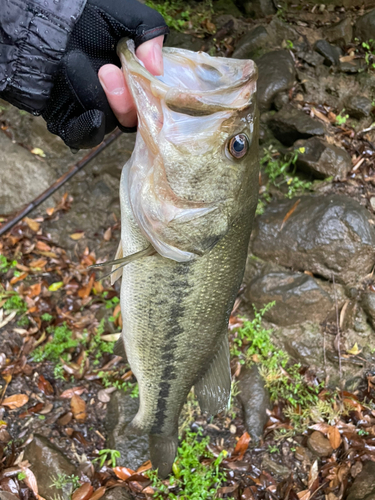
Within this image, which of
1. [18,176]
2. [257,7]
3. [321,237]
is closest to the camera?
[321,237]

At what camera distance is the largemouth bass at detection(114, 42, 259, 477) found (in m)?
1.53

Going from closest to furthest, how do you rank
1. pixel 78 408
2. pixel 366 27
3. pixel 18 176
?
pixel 78 408
pixel 18 176
pixel 366 27

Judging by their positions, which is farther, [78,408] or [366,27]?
[366,27]

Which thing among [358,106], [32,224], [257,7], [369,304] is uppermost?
[257,7]

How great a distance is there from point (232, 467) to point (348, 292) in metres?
1.99

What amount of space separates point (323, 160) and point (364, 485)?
301 centimetres

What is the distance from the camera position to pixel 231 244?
6.29ft

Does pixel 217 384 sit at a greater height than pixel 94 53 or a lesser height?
lesser

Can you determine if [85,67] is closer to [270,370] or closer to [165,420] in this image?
[165,420]

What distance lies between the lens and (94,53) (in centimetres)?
176

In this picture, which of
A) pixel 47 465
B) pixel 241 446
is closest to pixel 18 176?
pixel 47 465

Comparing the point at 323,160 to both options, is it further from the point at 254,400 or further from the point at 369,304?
the point at 254,400

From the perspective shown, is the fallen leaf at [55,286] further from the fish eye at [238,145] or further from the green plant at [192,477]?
the fish eye at [238,145]

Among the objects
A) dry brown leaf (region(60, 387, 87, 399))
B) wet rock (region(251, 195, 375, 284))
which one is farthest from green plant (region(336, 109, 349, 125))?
dry brown leaf (region(60, 387, 87, 399))
